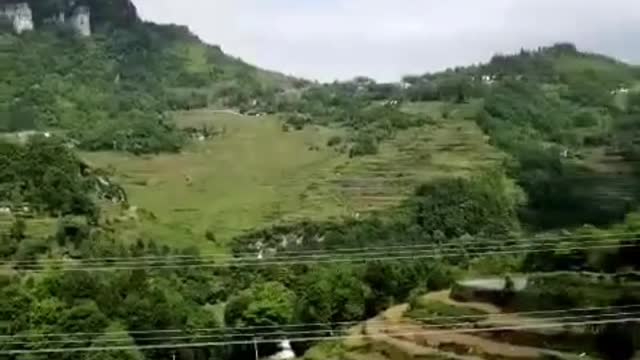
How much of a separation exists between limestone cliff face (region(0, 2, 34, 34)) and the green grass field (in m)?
36.7

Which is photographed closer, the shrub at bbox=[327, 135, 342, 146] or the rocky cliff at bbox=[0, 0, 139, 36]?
the shrub at bbox=[327, 135, 342, 146]

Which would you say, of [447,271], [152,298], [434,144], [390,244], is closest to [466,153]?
[434,144]

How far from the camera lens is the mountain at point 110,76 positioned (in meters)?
84.5

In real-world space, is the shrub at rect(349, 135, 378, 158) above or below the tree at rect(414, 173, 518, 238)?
above

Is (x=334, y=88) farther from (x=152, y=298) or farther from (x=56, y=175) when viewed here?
(x=152, y=298)

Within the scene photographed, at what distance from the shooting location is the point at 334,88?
432 feet

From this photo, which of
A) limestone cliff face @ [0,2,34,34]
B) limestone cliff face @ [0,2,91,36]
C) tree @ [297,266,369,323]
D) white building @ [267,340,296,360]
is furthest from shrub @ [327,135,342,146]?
white building @ [267,340,296,360]

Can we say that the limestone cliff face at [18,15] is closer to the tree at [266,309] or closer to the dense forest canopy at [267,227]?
the dense forest canopy at [267,227]

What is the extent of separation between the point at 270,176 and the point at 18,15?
2073 inches

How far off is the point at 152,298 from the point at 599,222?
1660 centimetres

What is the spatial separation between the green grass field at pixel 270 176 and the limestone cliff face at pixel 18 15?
36710 mm

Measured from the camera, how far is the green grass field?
5975 cm

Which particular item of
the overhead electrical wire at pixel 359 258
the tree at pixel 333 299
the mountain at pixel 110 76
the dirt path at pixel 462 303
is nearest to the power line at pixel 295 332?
the dirt path at pixel 462 303

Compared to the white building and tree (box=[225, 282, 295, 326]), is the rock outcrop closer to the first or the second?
tree (box=[225, 282, 295, 326])
